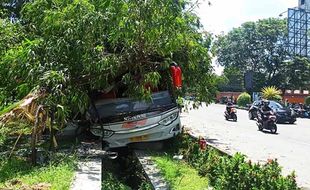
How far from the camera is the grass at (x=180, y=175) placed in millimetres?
6676

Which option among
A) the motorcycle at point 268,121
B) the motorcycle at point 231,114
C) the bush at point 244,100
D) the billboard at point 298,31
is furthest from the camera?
the billboard at point 298,31

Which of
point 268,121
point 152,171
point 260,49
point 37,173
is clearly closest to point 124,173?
point 152,171

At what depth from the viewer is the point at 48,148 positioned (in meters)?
8.62

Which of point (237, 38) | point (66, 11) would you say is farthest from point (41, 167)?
point (237, 38)

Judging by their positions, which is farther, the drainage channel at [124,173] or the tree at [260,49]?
the tree at [260,49]

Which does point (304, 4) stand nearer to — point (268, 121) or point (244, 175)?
point (268, 121)

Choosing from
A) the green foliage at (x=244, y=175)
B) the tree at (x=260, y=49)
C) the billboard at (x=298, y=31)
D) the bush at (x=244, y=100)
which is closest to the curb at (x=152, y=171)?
the green foliage at (x=244, y=175)

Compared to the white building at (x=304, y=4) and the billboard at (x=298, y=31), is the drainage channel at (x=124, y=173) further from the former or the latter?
the white building at (x=304, y=4)

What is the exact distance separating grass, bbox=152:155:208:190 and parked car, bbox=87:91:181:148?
4.24 ft

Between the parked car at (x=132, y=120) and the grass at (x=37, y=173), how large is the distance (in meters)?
1.89

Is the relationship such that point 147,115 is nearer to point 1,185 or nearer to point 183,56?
point 183,56

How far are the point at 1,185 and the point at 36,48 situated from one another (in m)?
3.87

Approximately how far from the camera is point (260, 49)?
6038 cm

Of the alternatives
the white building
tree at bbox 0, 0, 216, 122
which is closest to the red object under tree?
tree at bbox 0, 0, 216, 122
